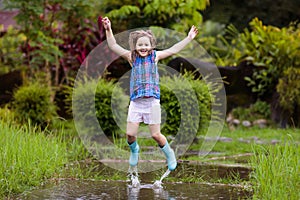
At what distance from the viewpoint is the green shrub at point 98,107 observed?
740 cm

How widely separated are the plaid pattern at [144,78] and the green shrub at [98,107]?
2965 millimetres

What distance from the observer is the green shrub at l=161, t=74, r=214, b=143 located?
688 cm

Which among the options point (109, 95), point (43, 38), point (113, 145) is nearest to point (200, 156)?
point (113, 145)

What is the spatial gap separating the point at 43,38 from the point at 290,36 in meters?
4.44

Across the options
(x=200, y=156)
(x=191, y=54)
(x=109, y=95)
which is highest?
(x=191, y=54)

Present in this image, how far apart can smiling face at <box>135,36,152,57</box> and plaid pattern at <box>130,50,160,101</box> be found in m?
0.08

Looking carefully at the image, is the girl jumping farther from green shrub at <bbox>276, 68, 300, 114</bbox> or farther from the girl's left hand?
green shrub at <bbox>276, 68, 300, 114</bbox>

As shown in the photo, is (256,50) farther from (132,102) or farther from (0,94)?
(132,102)

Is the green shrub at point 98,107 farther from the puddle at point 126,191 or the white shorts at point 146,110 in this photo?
the white shorts at point 146,110

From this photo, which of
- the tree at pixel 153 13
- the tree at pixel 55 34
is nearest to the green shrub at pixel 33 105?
the tree at pixel 55 34

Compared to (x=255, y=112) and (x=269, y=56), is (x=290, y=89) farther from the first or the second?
(x=269, y=56)

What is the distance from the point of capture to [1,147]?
15.4 feet

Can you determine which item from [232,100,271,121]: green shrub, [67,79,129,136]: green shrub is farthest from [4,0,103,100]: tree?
[232,100,271,121]: green shrub

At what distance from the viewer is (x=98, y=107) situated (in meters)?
7.52
